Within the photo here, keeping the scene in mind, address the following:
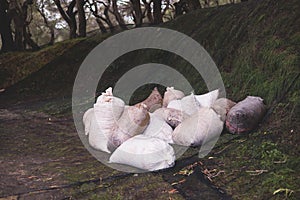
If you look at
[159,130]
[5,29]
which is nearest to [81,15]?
[5,29]

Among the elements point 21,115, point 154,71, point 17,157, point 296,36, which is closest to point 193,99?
point 296,36

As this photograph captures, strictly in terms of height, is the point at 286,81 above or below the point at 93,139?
above

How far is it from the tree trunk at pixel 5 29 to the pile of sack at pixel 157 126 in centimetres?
851

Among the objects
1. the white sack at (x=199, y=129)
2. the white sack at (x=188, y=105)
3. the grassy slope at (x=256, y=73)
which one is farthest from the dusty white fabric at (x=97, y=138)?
the grassy slope at (x=256, y=73)

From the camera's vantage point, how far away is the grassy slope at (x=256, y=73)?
9.61 feet

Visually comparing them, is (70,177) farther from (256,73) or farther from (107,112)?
(256,73)

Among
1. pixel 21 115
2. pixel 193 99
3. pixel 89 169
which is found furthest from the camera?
pixel 21 115

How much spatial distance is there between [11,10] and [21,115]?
5.78 m

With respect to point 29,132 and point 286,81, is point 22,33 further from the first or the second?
point 286,81

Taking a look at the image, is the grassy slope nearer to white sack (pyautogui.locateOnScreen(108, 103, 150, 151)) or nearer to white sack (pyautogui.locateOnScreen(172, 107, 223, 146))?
white sack (pyautogui.locateOnScreen(172, 107, 223, 146))

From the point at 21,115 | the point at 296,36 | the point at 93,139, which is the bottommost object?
the point at 21,115

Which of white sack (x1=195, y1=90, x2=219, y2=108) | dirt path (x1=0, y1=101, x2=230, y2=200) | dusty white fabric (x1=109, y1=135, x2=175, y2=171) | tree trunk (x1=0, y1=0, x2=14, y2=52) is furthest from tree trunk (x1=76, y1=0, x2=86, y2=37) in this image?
dusty white fabric (x1=109, y1=135, x2=175, y2=171)

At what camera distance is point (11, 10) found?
1159 cm

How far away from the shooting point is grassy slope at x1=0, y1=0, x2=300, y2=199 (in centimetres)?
293
